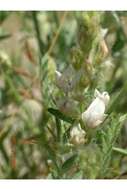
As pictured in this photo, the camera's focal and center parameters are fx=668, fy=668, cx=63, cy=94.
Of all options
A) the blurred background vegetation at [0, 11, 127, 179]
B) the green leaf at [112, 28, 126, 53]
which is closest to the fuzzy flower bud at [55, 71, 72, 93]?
the blurred background vegetation at [0, 11, 127, 179]

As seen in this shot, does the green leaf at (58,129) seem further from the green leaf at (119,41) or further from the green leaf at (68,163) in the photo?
the green leaf at (119,41)

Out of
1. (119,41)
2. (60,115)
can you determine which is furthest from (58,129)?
(119,41)

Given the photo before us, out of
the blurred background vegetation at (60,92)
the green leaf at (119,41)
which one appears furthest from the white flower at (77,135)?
the green leaf at (119,41)

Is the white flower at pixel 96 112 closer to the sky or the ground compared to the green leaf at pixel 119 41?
closer to the ground
